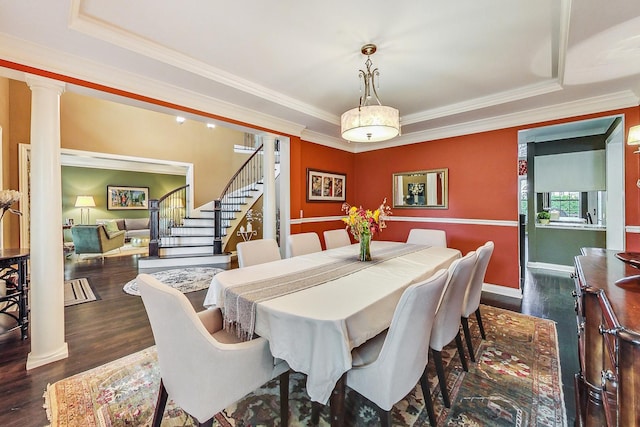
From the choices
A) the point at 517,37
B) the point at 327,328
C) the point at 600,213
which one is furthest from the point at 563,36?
the point at 600,213

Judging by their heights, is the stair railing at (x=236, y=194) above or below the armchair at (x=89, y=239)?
above

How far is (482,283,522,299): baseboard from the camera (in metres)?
3.57

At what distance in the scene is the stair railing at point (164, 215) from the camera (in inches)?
214

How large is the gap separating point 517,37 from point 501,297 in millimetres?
3040

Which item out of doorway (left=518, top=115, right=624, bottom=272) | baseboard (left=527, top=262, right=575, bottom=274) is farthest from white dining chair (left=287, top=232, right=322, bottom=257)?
baseboard (left=527, top=262, right=575, bottom=274)

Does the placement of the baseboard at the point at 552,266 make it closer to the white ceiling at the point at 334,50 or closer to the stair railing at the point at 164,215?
the white ceiling at the point at 334,50

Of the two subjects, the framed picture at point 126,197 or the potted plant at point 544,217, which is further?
the framed picture at point 126,197

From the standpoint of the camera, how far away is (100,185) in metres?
8.27

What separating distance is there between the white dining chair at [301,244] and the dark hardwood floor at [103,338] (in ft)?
4.63

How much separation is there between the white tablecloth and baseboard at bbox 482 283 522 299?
2698mm

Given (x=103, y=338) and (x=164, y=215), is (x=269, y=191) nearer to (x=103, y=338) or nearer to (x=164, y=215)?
(x=103, y=338)

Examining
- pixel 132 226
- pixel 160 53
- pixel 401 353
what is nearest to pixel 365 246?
pixel 401 353

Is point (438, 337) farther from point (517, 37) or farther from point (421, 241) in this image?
point (517, 37)

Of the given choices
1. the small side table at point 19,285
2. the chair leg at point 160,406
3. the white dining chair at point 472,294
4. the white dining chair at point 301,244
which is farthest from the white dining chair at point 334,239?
the small side table at point 19,285
